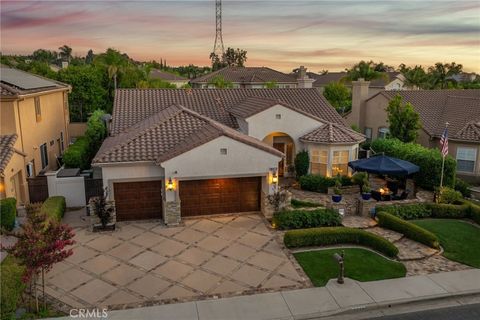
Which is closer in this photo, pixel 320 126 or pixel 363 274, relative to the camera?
pixel 363 274

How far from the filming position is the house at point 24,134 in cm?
1844

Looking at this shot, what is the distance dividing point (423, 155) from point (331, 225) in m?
8.82

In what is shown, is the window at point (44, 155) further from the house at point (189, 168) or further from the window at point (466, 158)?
the window at point (466, 158)

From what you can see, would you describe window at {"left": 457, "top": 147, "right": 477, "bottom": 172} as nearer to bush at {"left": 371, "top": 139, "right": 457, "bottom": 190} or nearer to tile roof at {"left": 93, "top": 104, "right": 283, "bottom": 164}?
Result: bush at {"left": 371, "top": 139, "right": 457, "bottom": 190}

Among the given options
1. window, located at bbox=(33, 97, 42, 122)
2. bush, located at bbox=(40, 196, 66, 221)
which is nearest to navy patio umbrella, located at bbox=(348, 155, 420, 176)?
bush, located at bbox=(40, 196, 66, 221)

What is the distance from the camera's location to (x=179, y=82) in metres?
79.3

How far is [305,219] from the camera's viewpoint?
17.7 metres

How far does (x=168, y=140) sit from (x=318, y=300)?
439 inches

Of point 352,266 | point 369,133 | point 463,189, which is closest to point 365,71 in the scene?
point 369,133

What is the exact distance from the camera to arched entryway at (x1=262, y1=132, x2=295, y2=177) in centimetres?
2545

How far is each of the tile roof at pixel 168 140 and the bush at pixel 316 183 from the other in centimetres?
502

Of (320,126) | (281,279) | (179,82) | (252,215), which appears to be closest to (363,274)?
(281,279)

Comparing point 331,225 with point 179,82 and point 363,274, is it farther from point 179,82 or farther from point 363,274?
point 179,82

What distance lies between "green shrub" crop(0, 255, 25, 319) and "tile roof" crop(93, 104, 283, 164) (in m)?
6.90
